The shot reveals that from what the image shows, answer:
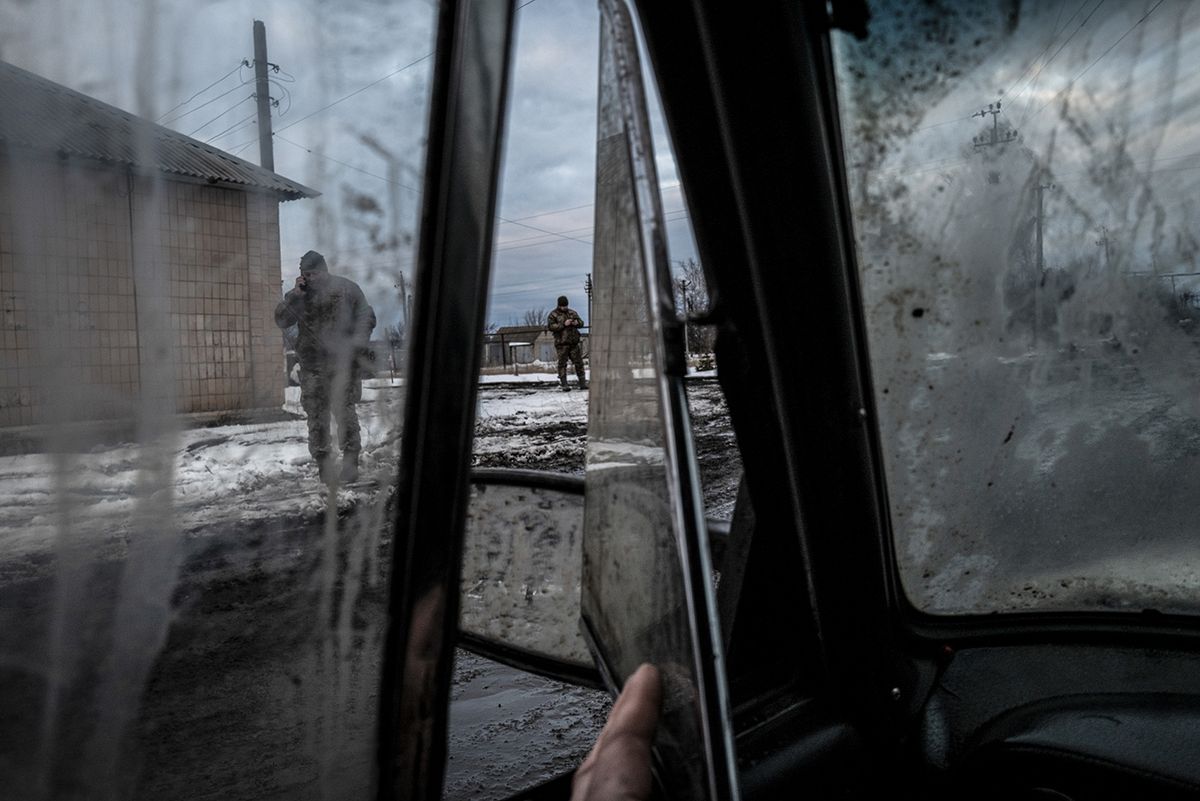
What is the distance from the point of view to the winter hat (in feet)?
2.52

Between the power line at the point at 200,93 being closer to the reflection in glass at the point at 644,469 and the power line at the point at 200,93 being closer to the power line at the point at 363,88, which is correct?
the power line at the point at 363,88

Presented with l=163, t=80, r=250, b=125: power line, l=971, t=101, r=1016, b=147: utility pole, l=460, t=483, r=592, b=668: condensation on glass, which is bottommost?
l=460, t=483, r=592, b=668: condensation on glass

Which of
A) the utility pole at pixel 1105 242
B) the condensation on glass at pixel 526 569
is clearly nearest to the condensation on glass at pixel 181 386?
the condensation on glass at pixel 526 569

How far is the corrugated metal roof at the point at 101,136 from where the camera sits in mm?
568

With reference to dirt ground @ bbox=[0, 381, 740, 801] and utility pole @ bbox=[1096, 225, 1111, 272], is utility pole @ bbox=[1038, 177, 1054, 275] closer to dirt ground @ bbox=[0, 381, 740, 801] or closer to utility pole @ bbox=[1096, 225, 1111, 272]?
utility pole @ bbox=[1096, 225, 1111, 272]

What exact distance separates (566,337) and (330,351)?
13868 millimetres

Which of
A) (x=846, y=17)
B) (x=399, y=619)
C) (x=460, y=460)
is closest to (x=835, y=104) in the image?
(x=846, y=17)

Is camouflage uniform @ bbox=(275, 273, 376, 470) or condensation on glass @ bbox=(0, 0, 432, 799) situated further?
camouflage uniform @ bbox=(275, 273, 376, 470)

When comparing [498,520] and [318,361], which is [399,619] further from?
[498,520]

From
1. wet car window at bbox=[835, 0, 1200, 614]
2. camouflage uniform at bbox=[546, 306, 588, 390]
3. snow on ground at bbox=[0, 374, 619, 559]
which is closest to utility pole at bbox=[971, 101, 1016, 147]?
wet car window at bbox=[835, 0, 1200, 614]

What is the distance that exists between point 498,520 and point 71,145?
1344 mm

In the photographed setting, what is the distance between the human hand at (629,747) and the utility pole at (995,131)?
109cm

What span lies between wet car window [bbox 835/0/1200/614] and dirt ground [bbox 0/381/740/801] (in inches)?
30.4

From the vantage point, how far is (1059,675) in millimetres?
1478
